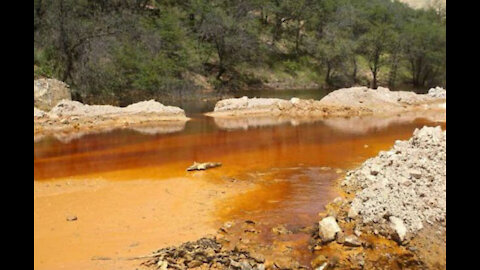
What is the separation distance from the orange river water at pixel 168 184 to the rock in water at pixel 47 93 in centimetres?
535

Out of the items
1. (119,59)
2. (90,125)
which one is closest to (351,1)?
(119,59)

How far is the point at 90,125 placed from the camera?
1847 centimetres

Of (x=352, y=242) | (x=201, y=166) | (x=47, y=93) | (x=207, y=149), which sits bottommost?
(x=352, y=242)

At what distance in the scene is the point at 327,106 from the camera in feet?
77.4

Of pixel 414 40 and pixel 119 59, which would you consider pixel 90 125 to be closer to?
pixel 119 59

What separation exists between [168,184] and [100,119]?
37.2 ft

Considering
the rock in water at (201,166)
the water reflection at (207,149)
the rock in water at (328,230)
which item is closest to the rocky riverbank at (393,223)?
the rock in water at (328,230)

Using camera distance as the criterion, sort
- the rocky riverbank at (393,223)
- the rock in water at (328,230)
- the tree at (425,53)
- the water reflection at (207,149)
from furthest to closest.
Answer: the tree at (425,53) → the water reflection at (207,149) → the rock in water at (328,230) → the rocky riverbank at (393,223)

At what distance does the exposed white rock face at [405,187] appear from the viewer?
6262 millimetres

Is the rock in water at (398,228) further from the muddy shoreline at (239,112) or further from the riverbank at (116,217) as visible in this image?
the muddy shoreline at (239,112)

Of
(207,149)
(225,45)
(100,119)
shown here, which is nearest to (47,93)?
(100,119)

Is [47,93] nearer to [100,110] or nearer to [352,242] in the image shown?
[100,110]

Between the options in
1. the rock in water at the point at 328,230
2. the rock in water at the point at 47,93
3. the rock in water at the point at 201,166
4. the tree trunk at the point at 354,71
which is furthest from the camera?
the tree trunk at the point at 354,71
